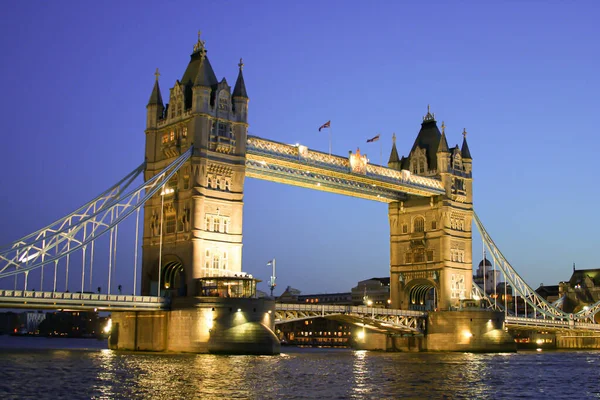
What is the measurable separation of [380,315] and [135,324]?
29244 millimetres

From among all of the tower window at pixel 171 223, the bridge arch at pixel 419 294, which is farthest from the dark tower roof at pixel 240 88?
the bridge arch at pixel 419 294

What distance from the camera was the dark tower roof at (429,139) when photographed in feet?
340

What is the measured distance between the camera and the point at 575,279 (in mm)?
176250

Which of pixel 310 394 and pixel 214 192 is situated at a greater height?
pixel 214 192

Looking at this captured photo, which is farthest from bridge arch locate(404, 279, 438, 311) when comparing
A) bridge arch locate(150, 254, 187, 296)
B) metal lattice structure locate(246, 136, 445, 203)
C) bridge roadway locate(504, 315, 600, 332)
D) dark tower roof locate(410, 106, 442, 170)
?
bridge arch locate(150, 254, 187, 296)

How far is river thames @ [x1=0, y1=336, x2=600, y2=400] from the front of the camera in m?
40.2

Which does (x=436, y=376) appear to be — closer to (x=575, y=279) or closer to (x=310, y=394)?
(x=310, y=394)

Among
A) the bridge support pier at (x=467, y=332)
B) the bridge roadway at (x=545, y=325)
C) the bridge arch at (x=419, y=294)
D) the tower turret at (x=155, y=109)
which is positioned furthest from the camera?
the bridge roadway at (x=545, y=325)

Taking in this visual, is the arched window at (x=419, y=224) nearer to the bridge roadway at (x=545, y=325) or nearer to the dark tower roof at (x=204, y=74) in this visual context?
the bridge roadway at (x=545, y=325)

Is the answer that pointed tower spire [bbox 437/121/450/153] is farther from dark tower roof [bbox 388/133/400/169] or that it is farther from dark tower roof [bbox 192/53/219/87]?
dark tower roof [bbox 192/53/219/87]

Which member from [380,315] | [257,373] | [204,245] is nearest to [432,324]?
[380,315]

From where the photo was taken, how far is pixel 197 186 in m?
73.8

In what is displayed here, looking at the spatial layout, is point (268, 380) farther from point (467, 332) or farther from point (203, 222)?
point (467, 332)

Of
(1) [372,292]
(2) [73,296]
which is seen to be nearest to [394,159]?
(2) [73,296]
